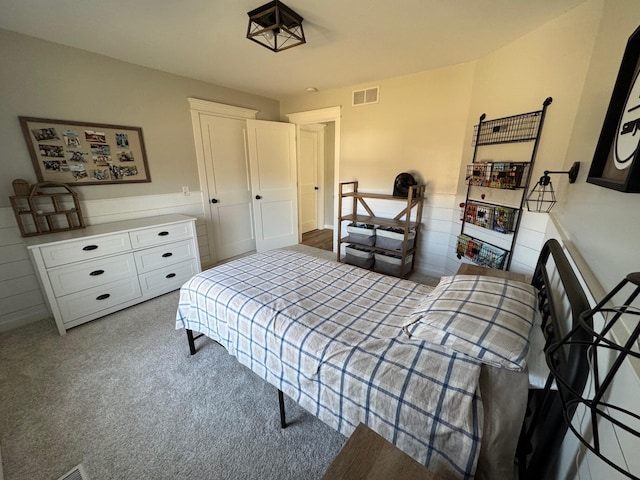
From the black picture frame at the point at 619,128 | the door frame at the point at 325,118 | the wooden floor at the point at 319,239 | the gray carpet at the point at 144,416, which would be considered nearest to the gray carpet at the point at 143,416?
the gray carpet at the point at 144,416

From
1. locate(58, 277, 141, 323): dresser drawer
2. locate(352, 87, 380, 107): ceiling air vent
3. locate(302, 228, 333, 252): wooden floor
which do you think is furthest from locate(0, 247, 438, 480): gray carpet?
locate(352, 87, 380, 107): ceiling air vent

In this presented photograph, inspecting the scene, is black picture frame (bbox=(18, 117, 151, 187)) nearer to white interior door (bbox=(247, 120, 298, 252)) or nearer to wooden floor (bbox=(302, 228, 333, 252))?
white interior door (bbox=(247, 120, 298, 252))

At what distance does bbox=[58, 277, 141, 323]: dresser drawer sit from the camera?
2261 millimetres

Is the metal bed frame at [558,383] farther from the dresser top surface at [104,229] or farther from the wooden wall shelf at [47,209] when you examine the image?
the wooden wall shelf at [47,209]

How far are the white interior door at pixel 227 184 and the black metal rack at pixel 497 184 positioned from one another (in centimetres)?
304

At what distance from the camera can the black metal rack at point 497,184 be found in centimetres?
203

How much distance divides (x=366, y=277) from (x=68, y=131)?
3.06 meters

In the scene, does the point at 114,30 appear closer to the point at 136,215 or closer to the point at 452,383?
the point at 136,215

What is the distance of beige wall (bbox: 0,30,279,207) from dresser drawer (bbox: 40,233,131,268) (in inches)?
23.8

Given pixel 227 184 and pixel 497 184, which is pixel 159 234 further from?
pixel 497 184

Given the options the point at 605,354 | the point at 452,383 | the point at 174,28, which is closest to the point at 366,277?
the point at 452,383

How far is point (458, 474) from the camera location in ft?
2.79

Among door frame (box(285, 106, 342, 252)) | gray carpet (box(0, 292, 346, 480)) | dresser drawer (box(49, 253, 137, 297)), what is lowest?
gray carpet (box(0, 292, 346, 480))

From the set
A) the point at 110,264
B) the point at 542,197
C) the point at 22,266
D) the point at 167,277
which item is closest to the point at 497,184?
the point at 542,197
